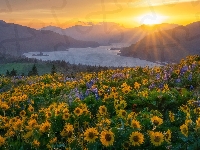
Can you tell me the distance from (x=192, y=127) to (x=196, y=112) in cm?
86

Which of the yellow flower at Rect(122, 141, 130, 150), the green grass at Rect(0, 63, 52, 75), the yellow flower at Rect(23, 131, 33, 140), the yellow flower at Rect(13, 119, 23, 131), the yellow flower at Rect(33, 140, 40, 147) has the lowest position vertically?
the green grass at Rect(0, 63, 52, 75)

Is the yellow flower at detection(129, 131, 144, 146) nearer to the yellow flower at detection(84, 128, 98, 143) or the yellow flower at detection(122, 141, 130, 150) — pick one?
the yellow flower at detection(122, 141, 130, 150)

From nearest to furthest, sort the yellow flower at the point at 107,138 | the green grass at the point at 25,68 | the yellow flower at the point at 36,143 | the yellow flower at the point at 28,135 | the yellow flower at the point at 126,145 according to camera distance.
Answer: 1. the yellow flower at the point at 107,138
2. the yellow flower at the point at 126,145
3. the yellow flower at the point at 36,143
4. the yellow flower at the point at 28,135
5. the green grass at the point at 25,68

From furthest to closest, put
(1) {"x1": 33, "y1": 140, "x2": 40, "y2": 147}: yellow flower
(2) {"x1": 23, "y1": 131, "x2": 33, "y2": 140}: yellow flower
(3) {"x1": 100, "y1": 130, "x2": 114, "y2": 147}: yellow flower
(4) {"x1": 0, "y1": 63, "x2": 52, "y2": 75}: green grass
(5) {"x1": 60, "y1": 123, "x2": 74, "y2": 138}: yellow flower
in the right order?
(4) {"x1": 0, "y1": 63, "x2": 52, "y2": 75}: green grass
(2) {"x1": 23, "y1": 131, "x2": 33, "y2": 140}: yellow flower
(1) {"x1": 33, "y1": 140, "x2": 40, "y2": 147}: yellow flower
(5) {"x1": 60, "y1": 123, "x2": 74, "y2": 138}: yellow flower
(3) {"x1": 100, "y1": 130, "x2": 114, "y2": 147}: yellow flower

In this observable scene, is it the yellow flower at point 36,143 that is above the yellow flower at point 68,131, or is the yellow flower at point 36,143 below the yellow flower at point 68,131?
below

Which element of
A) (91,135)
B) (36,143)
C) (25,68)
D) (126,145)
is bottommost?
(25,68)

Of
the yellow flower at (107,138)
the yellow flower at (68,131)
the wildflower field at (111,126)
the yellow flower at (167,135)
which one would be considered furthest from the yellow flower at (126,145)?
the yellow flower at (68,131)

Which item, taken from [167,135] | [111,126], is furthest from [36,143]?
[167,135]

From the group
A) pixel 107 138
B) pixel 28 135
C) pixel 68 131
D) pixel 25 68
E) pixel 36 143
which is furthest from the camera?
pixel 25 68

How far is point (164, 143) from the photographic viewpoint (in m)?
3.82

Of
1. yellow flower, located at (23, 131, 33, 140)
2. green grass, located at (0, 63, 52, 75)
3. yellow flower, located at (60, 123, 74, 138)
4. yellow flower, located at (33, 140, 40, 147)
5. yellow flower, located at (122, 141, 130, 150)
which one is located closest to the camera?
yellow flower, located at (122, 141, 130, 150)

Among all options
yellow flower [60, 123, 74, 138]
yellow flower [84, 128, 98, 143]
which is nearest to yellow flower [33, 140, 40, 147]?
yellow flower [60, 123, 74, 138]

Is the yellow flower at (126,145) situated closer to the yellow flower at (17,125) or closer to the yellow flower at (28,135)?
the yellow flower at (28,135)

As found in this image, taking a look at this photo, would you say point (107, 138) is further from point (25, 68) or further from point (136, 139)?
point (25, 68)
